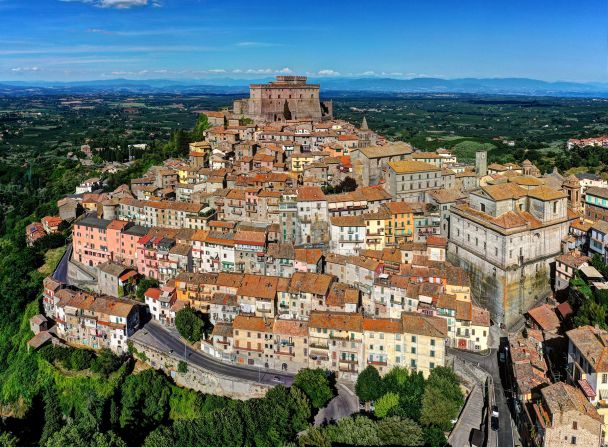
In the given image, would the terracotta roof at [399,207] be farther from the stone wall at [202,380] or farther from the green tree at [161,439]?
the green tree at [161,439]

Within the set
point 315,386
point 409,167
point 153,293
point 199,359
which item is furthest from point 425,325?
point 153,293

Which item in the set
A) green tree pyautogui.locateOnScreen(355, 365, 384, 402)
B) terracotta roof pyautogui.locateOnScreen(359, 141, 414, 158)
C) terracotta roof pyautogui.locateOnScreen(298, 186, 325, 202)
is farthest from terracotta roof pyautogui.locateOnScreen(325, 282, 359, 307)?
terracotta roof pyautogui.locateOnScreen(359, 141, 414, 158)

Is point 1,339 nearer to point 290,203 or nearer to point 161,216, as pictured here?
point 161,216

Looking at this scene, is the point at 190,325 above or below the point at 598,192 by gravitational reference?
below

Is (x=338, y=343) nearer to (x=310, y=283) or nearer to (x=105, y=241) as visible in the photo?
(x=310, y=283)

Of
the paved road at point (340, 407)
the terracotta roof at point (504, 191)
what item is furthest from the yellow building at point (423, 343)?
the terracotta roof at point (504, 191)

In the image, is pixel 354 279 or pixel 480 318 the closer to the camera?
pixel 480 318

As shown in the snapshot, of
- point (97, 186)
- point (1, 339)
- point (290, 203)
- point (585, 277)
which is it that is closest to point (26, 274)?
point (1, 339)
